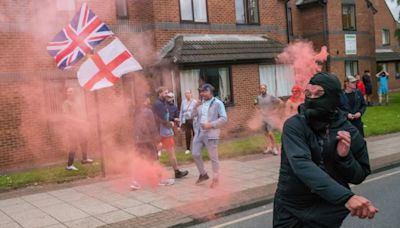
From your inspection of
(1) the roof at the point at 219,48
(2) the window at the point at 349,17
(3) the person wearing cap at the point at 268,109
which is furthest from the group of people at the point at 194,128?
(2) the window at the point at 349,17

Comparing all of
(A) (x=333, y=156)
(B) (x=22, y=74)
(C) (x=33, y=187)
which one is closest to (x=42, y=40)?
(B) (x=22, y=74)

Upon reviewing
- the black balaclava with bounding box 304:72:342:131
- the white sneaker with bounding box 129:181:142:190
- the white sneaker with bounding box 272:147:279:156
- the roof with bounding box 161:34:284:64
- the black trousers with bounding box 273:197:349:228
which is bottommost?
the white sneaker with bounding box 272:147:279:156

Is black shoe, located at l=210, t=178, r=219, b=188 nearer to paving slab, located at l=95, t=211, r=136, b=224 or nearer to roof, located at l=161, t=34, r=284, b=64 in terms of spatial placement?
paving slab, located at l=95, t=211, r=136, b=224

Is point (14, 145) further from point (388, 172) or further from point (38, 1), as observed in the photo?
point (388, 172)

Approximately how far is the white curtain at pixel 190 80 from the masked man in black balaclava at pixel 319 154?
11.3m

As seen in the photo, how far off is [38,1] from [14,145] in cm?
384

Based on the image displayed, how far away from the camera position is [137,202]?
707 centimetres

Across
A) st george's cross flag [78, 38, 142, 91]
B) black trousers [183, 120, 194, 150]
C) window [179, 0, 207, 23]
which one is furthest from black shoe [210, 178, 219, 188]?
window [179, 0, 207, 23]

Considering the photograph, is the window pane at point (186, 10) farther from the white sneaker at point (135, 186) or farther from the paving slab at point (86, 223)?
the paving slab at point (86, 223)

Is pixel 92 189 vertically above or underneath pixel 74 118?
underneath

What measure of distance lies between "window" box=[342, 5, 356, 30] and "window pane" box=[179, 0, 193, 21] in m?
9.42

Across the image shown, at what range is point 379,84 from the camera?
21.9 metres

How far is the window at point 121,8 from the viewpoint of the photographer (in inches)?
468

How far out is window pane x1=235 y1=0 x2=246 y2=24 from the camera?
53.1ft
